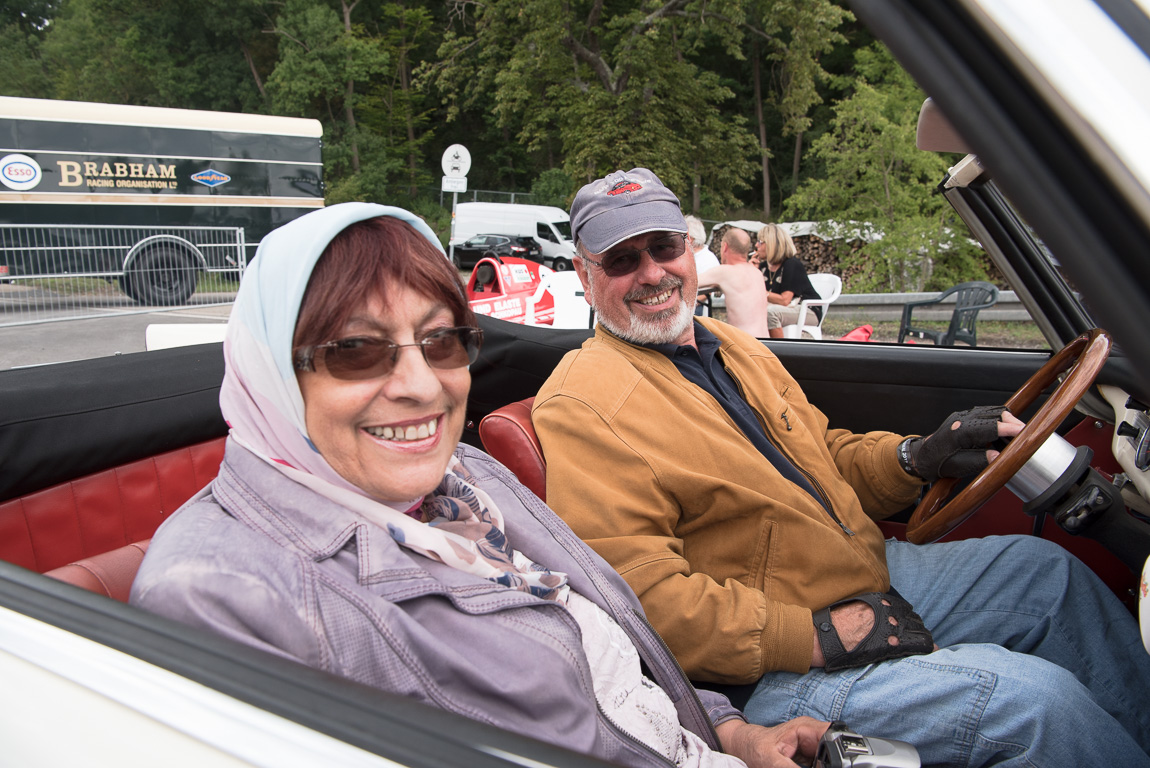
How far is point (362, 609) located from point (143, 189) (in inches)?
656

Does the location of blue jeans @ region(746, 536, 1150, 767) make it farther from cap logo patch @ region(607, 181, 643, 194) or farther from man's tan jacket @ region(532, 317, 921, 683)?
cap logo patch @ region(607, 181, 643, 194)

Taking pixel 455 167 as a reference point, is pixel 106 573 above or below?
below

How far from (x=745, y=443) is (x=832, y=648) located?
1.72 ft

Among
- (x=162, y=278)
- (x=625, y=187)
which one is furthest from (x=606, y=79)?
(x=625, y=187)

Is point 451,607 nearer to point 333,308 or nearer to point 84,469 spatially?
Result: point 333,308

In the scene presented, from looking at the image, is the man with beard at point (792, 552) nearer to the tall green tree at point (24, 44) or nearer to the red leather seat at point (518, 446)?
the red leather seat at point (518, 446)

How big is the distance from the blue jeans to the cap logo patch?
4.17ft

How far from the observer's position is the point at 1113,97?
2.02 feet

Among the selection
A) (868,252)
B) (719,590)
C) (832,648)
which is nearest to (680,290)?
(719,590)

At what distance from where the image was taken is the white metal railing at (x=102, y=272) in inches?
408

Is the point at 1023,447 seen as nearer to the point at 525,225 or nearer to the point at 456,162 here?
the point at 456,162

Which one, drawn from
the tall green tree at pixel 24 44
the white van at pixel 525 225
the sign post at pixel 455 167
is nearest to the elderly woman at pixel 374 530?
the sign post at pixel 455 167

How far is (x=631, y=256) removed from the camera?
2.19m

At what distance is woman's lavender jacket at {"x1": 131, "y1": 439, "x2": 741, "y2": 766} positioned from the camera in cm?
89
